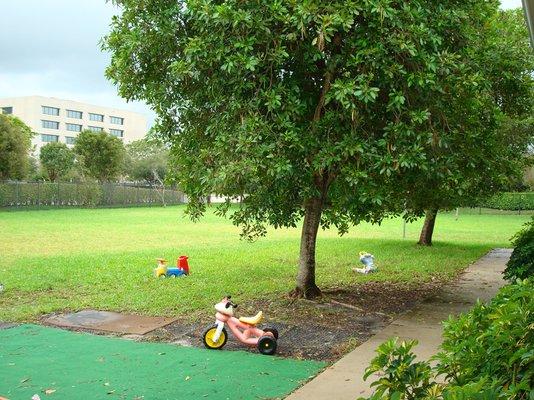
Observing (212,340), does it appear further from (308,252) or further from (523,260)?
(523,260)

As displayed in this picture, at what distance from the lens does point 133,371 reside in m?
5.60

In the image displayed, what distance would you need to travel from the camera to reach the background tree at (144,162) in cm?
6688

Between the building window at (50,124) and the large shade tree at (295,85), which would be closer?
the large shade tree at (295,85)

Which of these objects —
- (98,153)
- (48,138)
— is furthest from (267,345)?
(48,138)

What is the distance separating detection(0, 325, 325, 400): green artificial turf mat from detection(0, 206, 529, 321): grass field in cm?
174

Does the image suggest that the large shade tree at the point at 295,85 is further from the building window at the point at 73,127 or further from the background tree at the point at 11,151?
the building window at the point at 73,127

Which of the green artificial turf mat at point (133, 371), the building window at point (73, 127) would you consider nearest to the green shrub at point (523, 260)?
the green artificial turf mat at point (133, 371)

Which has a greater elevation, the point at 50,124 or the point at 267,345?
the point at 50,124

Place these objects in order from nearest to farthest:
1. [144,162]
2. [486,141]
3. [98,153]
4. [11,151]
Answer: [486,141]
[11,151]
[98,153]
[144,162]

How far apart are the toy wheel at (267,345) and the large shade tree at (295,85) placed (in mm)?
1836

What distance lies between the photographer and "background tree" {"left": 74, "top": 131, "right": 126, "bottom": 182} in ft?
174

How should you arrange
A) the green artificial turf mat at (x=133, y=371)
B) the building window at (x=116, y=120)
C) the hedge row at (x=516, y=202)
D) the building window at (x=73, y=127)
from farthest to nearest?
1. the building window at (x=116, y=120)
2. the building window at (x=73, y=127)
3. the hedge row at (x=516, y=202)
4. the green artificial turf mat at (x=133, y=371)

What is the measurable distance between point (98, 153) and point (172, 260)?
4100 centimetres

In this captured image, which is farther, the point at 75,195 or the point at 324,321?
the point at 75,195
